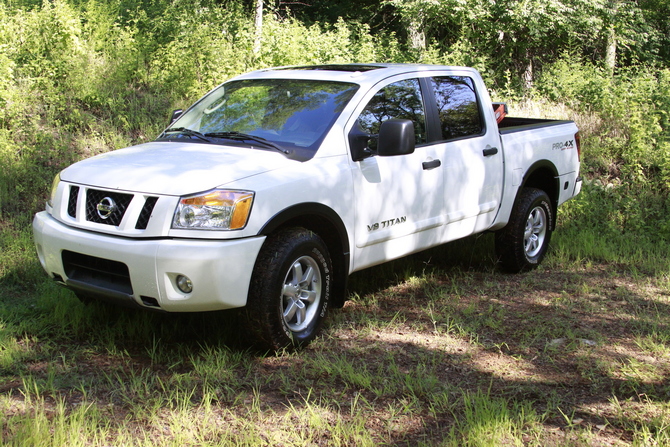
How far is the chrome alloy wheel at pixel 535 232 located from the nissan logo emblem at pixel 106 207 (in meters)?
4.03

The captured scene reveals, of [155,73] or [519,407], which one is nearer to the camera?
[519,407]

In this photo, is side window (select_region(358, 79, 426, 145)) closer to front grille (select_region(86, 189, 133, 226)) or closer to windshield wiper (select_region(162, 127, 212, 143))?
windshield wiper (select_region(162, 127, 212, 143))

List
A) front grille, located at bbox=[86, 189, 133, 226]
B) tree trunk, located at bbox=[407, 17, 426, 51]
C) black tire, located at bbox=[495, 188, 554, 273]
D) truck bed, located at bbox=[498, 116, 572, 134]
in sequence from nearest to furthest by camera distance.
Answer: front grille, located at bbox=[86, 189, 133, 226] < black tire, located at bbox=[495, 188, 554, 273] < truck bed, located at bbox=[498, 116, 572, 134] < tree trunk, located at bbox=[407, 17, 426, 51]

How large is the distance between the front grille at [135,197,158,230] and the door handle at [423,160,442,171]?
2.16 m

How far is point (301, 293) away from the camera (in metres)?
4.46

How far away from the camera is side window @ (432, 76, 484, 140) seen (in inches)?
218

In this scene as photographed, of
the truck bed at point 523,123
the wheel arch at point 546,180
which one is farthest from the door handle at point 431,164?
the wheel arch at point 546,180

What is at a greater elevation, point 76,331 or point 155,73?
point 155,73

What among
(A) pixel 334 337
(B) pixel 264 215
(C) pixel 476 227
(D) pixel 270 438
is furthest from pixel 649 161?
(D) pixel 270 438

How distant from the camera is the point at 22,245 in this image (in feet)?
20.4

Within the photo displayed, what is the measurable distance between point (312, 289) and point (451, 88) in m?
2.32

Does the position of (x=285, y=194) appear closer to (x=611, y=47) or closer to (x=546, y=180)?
(x=546, y=180)

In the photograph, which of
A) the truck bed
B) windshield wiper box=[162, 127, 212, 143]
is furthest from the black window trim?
windshield wiper box=[162, 127, 212, 143]

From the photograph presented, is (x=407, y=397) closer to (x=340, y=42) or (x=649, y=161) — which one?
(x=649, y=161)
